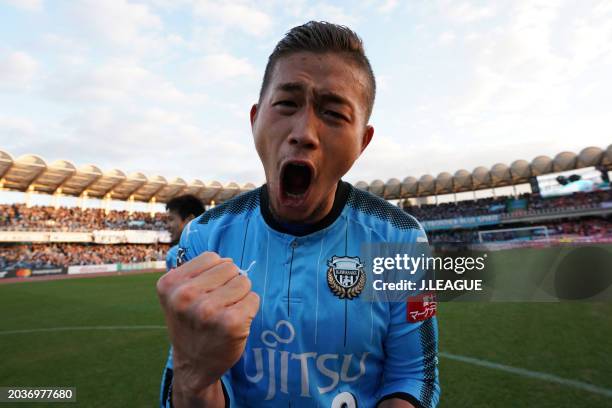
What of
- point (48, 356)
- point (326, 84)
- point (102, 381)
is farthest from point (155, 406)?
point (326, 84)

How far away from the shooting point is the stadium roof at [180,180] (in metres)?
33.5

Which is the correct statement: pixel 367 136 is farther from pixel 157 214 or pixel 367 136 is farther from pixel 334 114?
pixel 157 214

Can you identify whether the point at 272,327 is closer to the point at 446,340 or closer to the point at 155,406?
the point at 155,406

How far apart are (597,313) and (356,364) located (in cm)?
950

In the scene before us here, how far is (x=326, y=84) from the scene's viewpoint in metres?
1.35

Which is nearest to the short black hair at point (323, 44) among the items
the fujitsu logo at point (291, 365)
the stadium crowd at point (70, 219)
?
the fujitsu logo at point (291, 365)

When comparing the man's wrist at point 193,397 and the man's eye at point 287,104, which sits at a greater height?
the man's eye at point 287,104

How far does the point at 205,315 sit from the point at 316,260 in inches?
32.2

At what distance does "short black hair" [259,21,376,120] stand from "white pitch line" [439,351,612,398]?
16.2 feet

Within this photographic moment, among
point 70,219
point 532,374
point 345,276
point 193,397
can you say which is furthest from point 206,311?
point 70,219

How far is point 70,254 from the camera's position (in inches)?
1324

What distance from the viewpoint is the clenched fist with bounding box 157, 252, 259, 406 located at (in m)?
0.85

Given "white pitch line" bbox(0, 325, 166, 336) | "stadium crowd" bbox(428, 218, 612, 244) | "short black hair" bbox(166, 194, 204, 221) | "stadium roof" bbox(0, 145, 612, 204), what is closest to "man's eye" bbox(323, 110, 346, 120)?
"short black hair" bbox(166, 194, 204, 221)

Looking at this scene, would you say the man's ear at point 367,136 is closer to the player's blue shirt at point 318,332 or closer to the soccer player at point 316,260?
the soccer player at point 316,260
